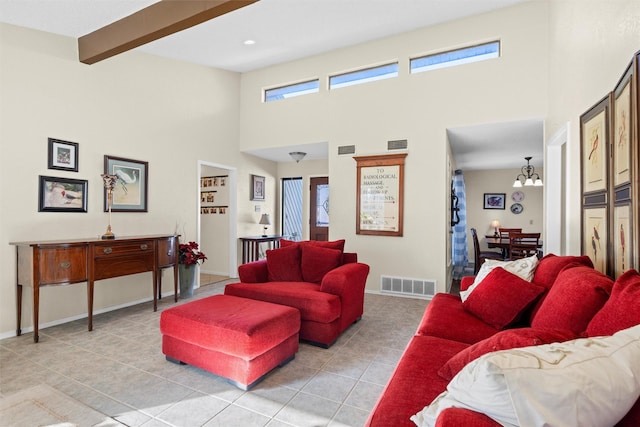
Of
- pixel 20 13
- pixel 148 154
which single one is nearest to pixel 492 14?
pixel 148 154

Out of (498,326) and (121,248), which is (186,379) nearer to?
(121,248)

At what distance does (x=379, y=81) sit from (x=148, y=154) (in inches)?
134

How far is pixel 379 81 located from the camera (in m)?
4.75

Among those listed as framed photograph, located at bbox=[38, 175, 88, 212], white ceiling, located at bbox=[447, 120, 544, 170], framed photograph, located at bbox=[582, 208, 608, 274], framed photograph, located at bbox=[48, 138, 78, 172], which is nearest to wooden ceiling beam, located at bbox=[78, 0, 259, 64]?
framed photograph, located at bbox=[48, 138, 78, 172]

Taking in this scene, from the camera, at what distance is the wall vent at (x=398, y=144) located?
461 centimetres

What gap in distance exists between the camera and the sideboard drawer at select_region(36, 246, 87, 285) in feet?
9.43

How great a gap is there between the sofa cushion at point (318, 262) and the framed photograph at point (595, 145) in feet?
7.37

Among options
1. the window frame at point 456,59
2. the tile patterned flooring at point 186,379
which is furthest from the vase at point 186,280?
the window frame at point 456,59

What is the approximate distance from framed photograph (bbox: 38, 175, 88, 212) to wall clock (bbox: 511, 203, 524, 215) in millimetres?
8695

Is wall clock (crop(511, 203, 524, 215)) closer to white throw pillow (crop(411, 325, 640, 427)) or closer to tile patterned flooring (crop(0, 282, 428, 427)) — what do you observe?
tile patterned flooring (crop(0, 282, 428, 427))

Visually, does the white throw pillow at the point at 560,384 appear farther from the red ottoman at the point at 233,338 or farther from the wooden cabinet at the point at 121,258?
the wooden cabinet at the point at 121,258

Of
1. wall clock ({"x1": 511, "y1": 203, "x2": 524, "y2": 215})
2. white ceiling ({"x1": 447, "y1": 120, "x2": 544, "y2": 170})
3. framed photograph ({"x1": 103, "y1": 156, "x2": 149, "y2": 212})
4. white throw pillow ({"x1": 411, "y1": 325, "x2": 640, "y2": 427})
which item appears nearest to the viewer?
white throw pillow ({"x1": 411, "y1": 325, "x2": 640, "y2": 427})

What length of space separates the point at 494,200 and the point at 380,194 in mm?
5013

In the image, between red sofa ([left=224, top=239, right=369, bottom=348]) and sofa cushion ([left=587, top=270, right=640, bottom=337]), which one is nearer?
sofa cushion ([left=587, top=270, right=640, bottom=337])
